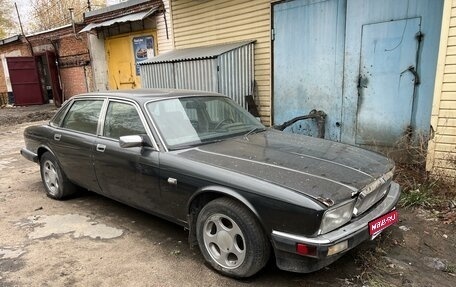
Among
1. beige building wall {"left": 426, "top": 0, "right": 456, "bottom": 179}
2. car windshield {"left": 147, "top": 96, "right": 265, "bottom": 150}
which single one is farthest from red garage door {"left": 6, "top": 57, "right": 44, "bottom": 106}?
beige building wall {"left": 426, "top": 0, "right": 456, "bottom": 179}

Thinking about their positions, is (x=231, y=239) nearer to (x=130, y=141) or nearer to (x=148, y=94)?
(x=130, y=141)

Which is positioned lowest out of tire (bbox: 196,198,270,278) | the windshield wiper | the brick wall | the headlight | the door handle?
tire (bbox: 196,198,270,278)

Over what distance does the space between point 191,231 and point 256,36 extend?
213 inches

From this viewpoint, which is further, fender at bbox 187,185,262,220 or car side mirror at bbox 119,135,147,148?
car side mirror at bbox 119,135,147,148

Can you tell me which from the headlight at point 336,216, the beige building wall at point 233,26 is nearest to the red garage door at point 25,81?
the beige building wall at point 233,26

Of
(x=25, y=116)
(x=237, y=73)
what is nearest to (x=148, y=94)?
(x=237, y=73)

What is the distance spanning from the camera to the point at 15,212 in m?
4.48

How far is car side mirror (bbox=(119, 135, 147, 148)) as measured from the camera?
318 centimetres

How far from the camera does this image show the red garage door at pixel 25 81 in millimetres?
15398

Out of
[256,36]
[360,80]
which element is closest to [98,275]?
[360,80]

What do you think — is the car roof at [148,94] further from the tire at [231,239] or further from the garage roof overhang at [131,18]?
the garage roof overhang at [131,18]

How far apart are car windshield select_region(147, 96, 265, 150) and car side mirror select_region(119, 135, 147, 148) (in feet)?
0.72

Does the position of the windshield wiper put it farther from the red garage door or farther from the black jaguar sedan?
the red garage door

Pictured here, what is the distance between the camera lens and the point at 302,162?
2.95 m
